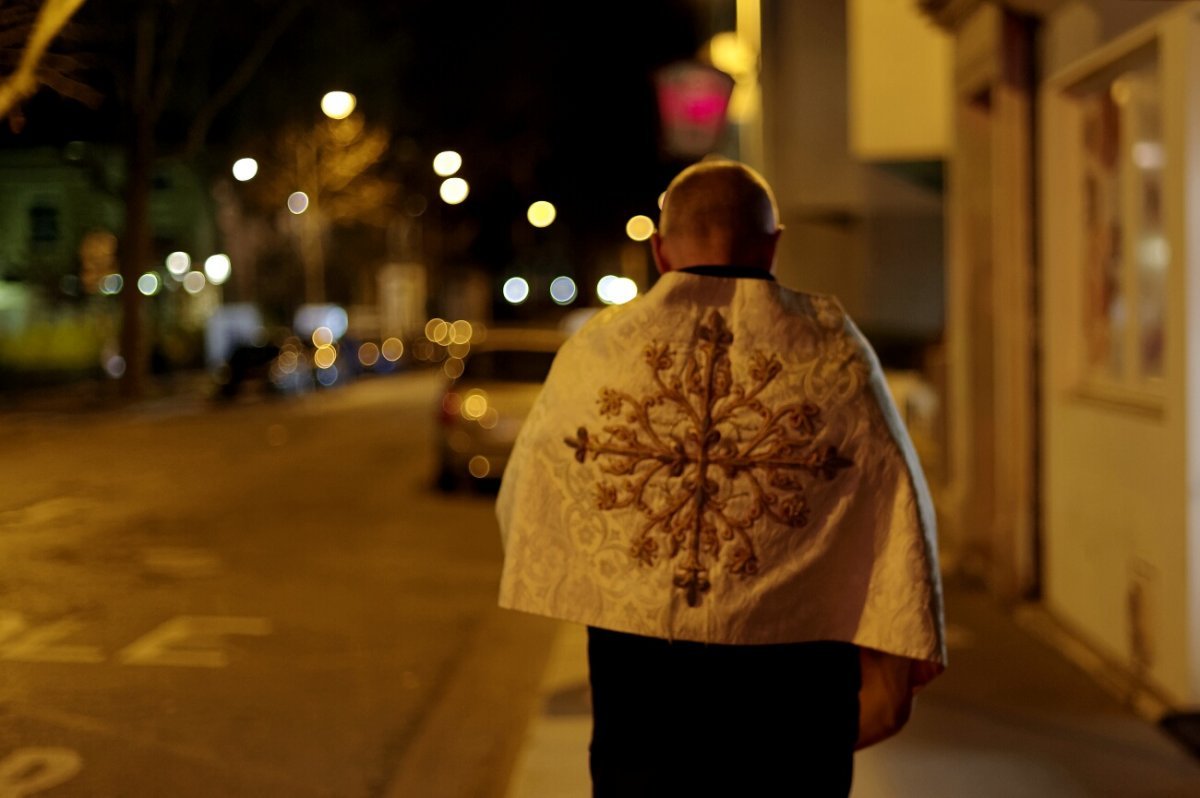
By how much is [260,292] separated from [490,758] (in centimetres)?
4721

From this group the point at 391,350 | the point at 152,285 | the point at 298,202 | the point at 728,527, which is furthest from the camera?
the point at 391,350

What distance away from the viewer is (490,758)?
6.41 metres

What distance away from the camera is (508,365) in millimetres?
15391

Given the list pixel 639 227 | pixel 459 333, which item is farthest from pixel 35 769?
pixel 639 227

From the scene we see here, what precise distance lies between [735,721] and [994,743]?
3.65 meters

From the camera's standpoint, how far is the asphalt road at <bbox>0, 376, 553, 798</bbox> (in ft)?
19.9

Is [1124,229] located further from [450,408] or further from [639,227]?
[639,227]

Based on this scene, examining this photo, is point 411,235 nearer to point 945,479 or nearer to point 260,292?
point 260,292

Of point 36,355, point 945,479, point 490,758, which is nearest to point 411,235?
point 36,355

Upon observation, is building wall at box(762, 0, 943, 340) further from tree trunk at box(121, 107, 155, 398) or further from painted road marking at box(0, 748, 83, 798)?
painted road marking at box(0, 748, 83, 798)

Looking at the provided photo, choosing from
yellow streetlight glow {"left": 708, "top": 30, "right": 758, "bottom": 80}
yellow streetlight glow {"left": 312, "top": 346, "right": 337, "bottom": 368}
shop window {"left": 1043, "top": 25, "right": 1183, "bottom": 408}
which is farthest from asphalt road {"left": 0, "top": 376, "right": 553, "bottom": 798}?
yellow streetlight glow {"left": 312, "top": 346, "right": 337, "bottom": 368}

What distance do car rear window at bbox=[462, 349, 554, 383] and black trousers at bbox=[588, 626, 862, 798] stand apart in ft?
40.3

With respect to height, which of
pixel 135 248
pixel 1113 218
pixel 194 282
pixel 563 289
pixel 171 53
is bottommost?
pixel 563 289

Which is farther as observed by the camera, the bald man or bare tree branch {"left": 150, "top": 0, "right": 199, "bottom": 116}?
bare tree branch {"left": 150, "top": 0, "right": 199, "bottom": 116}
